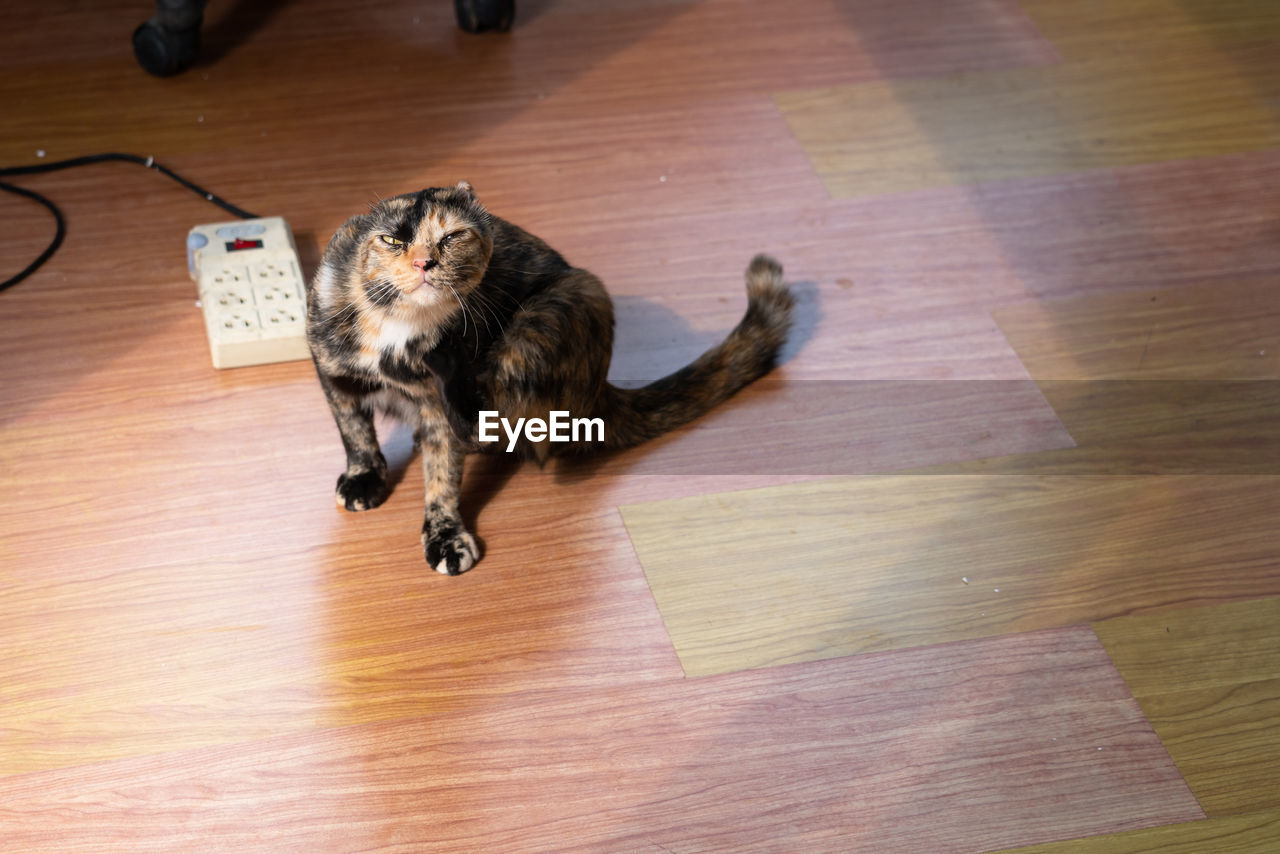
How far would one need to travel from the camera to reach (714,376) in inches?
61.2

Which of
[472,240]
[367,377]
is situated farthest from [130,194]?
[472,240]

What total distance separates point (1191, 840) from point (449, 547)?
816mm

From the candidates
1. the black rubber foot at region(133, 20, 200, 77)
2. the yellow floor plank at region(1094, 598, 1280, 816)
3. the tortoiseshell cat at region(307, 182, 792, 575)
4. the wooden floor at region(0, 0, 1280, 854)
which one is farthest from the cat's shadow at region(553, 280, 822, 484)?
the black rubber foot at region(133, 20, 200, 77)

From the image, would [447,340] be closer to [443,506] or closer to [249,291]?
[443,506]

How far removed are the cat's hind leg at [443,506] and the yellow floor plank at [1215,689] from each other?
28.6 inches

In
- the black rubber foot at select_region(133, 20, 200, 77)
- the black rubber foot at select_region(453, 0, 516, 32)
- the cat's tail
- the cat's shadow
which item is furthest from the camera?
the black rubber foot at select_region(453, 0, 516, 32)

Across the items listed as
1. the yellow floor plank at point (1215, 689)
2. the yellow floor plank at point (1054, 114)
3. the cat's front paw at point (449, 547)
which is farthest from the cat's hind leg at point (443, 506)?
the yellow floor plank at point (1054, 114)

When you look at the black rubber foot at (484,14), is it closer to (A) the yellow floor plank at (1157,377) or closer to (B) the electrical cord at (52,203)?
(B) the electrical cord at (52,203)

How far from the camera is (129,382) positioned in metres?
1.56

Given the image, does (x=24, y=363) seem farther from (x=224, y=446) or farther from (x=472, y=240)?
(x=472, y=240)

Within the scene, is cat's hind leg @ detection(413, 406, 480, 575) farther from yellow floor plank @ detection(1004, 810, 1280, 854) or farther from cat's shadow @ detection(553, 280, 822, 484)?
yellow floor plank @ detection(1004, 810, 1280, 854)

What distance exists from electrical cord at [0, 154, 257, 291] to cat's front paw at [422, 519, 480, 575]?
676 millimetres

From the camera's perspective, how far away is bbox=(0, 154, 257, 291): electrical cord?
1.71 m

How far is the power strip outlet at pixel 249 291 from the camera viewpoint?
→ 157 centimetres
